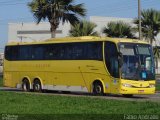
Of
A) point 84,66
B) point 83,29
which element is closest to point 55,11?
point 83,29

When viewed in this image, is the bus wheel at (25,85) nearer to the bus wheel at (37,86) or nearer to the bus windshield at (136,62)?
the bus wheel at (37,86)

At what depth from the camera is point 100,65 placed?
2786cm

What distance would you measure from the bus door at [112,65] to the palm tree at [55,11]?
16865mm

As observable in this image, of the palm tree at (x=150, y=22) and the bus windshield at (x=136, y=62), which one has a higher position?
the palm tree at (x=150, y=22)

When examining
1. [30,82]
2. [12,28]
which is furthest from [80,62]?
[12,28]

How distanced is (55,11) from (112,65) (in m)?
18.0

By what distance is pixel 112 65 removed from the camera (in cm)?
2733

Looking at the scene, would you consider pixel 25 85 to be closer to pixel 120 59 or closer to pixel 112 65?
pixel 112 65

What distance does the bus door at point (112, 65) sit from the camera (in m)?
27.0

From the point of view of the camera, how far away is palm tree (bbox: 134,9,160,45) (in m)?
54.7

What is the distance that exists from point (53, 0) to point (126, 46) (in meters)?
18.4

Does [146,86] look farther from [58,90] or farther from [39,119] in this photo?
[39,119]

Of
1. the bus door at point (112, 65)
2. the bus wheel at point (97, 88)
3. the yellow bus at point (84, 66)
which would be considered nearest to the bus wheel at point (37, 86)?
the yellow bus at point (84, 66)

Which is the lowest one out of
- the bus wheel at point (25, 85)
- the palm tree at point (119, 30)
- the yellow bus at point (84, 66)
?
the bus wheel at point (25, 85)
